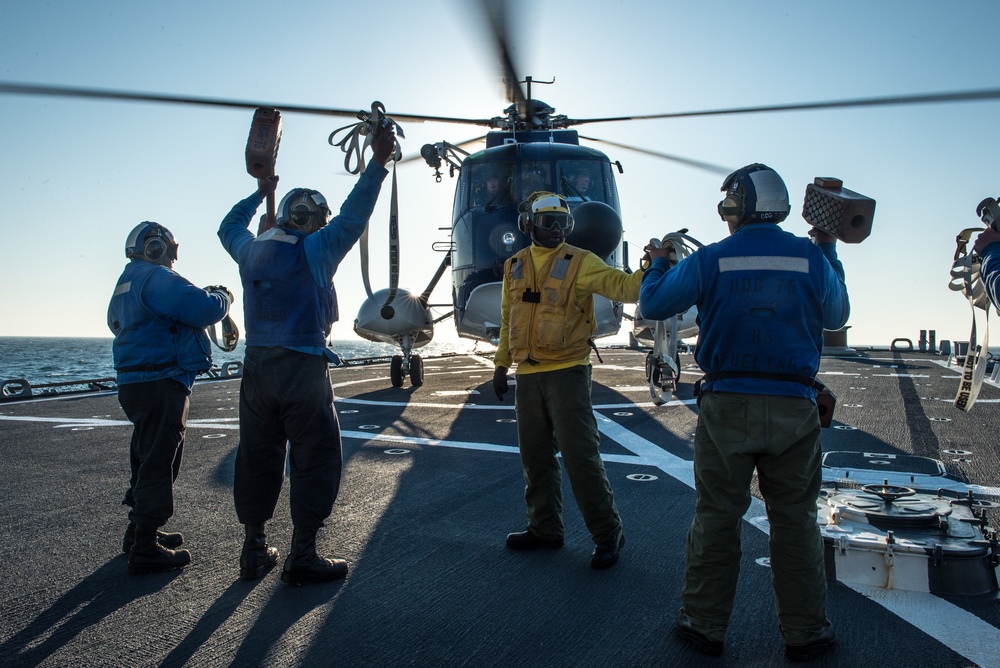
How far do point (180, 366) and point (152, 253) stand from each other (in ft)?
2.34

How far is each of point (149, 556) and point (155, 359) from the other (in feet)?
3.47

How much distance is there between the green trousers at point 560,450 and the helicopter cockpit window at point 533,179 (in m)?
6.67

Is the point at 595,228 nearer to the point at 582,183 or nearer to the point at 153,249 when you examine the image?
the point at 582,183

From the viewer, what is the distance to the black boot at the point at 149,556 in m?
3.74

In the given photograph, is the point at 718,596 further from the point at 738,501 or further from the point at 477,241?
the point at 477,241

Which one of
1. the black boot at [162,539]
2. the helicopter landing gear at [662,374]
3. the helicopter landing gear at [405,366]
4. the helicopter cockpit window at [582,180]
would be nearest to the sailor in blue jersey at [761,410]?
the helicopter landing gear at [662,374]

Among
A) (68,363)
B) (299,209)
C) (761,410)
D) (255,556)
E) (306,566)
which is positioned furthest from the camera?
(68,363)

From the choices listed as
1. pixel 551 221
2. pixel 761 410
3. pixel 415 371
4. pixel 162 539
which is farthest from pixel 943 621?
pixel 415 371

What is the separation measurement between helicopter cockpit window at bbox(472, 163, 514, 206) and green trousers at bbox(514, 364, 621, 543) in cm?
669

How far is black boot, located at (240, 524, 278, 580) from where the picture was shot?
3.69m

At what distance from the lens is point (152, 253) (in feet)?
14.0

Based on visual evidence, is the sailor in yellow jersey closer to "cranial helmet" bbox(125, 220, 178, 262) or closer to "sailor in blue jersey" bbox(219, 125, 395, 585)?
"sailor in blue jersey" bbox(219, 125, 395, 585)

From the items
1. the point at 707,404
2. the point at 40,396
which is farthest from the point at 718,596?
the point at 40,396

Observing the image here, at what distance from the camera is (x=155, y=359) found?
13.3ft
